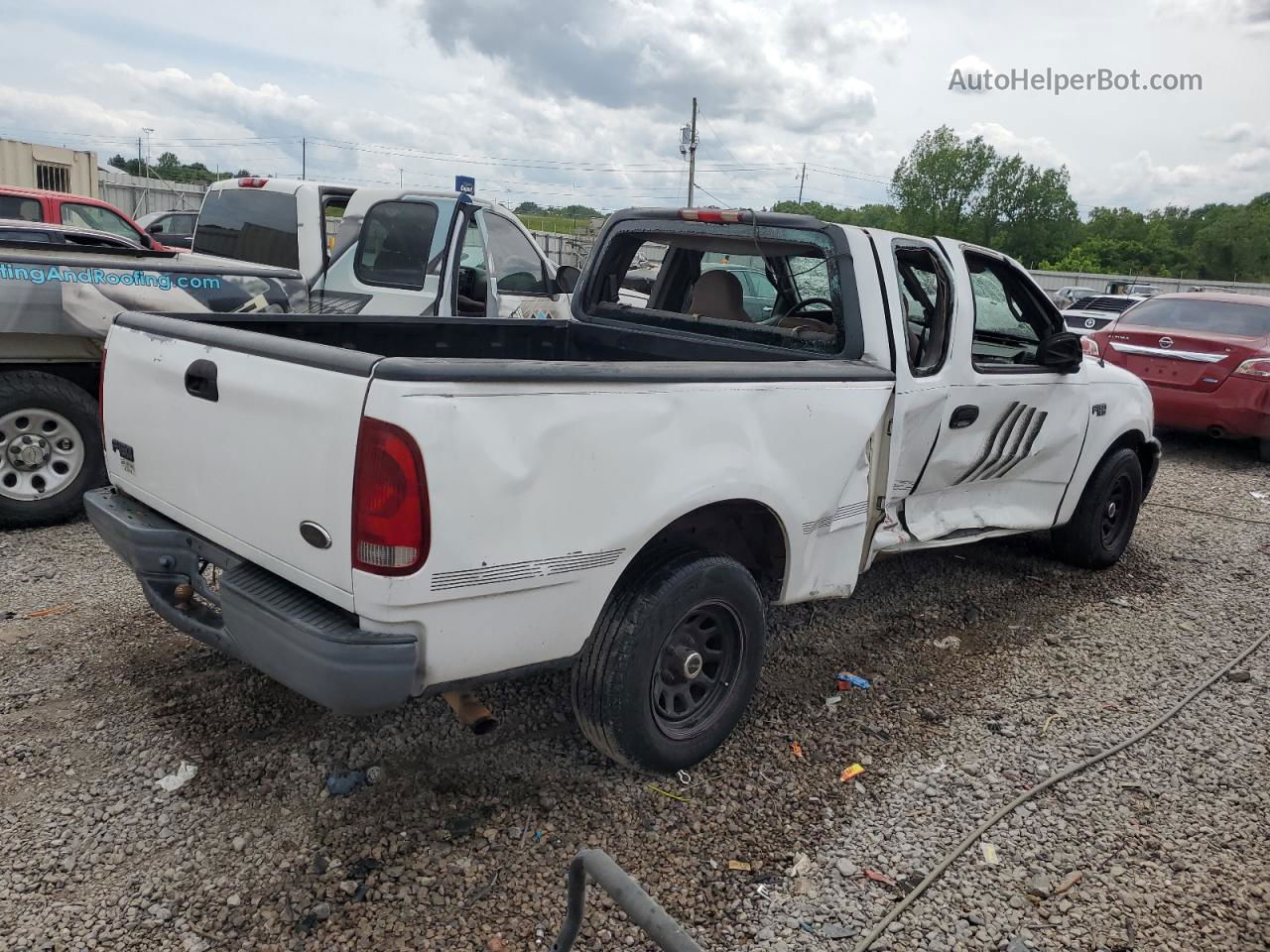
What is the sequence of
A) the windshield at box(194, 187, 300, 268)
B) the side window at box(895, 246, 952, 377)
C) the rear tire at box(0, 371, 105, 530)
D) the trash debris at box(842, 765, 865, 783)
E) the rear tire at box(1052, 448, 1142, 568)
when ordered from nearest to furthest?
the trash debris at box(842, 765, 865, 783) < the side window at box(895, 246, 952, 377) < the rear tire at box(0, 371, 105, 530) < the rear tire at box(1052, 448, 1142, 568) < the windshield at box(194, 187, 300, 268)

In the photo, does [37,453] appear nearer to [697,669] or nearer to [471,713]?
[471,713]

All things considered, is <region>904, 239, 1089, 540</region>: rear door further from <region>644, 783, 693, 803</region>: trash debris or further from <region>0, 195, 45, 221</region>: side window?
<region>0, 195, 45, 221</region>: side window

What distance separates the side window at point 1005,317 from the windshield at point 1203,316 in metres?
5.71

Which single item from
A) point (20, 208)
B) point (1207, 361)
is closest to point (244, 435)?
point (1207, 361)

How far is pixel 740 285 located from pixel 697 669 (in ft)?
6.64

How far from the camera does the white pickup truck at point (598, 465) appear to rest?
236cm

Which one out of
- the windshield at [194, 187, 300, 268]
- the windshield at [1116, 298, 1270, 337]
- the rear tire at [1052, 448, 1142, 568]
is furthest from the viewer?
the windshield at [1116, 298, 1270, 337]

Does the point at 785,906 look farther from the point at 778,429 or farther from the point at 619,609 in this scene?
the point at 778,429

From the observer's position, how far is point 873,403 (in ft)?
11.6

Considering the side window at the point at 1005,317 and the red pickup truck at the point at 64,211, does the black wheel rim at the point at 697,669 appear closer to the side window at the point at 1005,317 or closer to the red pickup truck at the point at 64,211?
the side window at the point at 1005,317

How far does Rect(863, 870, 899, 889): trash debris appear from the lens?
2.76m

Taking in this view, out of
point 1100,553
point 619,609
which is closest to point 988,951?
point 619,609

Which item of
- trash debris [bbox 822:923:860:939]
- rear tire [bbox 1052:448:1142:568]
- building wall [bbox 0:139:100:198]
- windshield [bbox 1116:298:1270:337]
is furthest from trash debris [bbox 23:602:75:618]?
building wall [bbox 0:139:100:198]

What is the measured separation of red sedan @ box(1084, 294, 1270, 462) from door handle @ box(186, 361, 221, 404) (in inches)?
293
